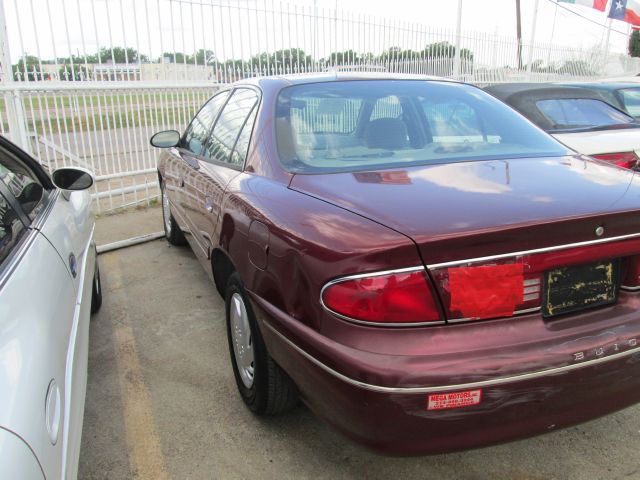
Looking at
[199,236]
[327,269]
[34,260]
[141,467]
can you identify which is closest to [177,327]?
[199,236]

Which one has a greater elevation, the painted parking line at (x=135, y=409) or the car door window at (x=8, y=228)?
the car door window at (x=8, y=228)

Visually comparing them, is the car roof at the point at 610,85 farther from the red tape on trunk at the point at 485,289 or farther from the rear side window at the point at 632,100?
the red tape on trunk at the point at 485,289

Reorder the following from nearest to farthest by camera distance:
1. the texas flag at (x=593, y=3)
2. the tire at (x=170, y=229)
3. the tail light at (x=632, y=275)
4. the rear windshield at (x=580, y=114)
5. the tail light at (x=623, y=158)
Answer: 1. the tail light at (x=632, y=275)
2. the tail light at (x=623, y=158)
3. the tire at (x=170, y=229)
4. the rear windshield at (x=580, y=114)
5. the texas flag at (x=593, y=3)

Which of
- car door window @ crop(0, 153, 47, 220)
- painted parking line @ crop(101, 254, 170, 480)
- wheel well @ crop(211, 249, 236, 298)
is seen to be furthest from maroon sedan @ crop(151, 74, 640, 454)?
car door window @ crop(0, 153, 47, 220)

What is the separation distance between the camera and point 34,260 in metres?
1.89

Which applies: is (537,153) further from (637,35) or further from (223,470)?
(637,35)

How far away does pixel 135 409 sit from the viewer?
2721 millimetres

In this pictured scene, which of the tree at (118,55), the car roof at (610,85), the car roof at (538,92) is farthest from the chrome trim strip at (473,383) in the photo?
the car roof at (610,85)

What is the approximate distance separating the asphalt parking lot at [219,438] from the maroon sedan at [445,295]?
0.32 meters

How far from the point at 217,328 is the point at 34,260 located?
71.0 inches

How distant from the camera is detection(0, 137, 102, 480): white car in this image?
47.6 inches

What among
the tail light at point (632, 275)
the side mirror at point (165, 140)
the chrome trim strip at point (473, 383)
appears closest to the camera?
the chrome trim strip at point (473, 383)

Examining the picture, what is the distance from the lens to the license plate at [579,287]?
69.3 inches

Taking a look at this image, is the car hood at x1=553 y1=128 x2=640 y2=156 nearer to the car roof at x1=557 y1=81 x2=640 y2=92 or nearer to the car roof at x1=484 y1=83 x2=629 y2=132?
the car roof at x1=484 y1=83 x2=629 y2=132
